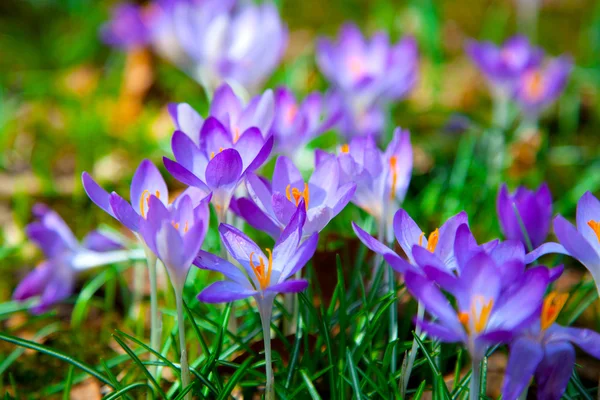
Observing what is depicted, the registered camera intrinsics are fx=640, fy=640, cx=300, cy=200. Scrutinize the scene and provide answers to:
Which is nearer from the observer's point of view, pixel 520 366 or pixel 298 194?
pixel 520 366

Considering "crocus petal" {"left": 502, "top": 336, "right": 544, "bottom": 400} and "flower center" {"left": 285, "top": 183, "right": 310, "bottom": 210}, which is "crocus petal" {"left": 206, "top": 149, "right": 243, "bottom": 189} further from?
"crocus petal" {"left": 502, "top": 336, "right": 544, "bottom": 400}

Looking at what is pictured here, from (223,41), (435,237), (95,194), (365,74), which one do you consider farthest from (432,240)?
(223,41)

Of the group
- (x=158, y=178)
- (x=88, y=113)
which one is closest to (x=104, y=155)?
(x=88, y=113)

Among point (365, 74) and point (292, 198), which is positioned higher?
point (292, 198)

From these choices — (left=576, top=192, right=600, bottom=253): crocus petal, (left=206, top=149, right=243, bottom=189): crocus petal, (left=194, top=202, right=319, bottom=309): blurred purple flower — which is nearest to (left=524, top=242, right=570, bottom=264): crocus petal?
(left=576, top=192, right=600, bottom=253): crocus petal

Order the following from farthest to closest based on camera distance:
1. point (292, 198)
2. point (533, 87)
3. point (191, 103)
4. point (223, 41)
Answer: point (191, 103)
point (533, 87)
point (223, 41)
point (292, 198)

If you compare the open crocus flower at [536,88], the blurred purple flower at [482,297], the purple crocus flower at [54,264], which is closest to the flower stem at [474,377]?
the blurred purple flower at [482,297]

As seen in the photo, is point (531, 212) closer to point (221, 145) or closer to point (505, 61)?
point (221, 145)
